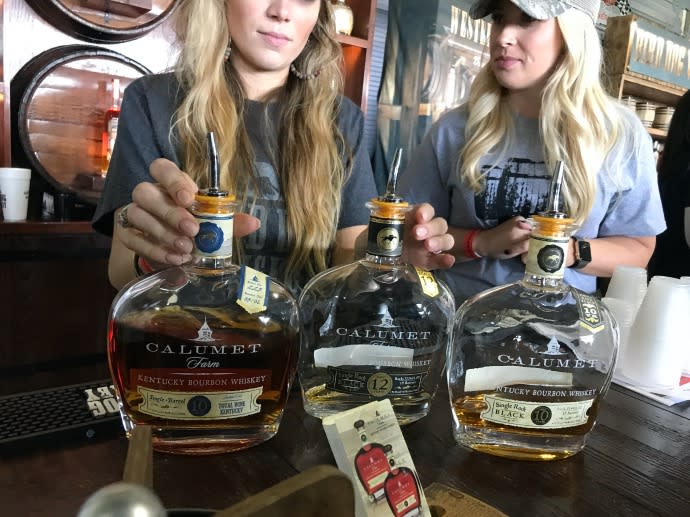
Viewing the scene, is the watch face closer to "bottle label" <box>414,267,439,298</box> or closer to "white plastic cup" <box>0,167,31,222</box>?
"bottle label" <box>414,267,439,298</box>

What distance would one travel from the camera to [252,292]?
0.52m

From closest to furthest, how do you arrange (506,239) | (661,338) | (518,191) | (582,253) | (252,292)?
(252,292)
(661,338)
(506,239)
(582,253)
(518,191)

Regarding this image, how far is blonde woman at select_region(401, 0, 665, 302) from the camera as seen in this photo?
121 centimetres

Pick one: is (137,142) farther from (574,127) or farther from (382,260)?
(574,127)

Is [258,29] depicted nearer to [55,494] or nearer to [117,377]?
[117,377]

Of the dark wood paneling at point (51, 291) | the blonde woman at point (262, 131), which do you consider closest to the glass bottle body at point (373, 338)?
the blonde woman at point (262, 131)

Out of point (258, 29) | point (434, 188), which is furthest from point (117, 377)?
point (434, 188)

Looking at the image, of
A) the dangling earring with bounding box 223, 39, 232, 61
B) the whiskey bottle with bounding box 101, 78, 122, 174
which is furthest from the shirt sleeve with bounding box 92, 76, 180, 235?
the whiskey bottle with bounding box 101, 78, 122, 174

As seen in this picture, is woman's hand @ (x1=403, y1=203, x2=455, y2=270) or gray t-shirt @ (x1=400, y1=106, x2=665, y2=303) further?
gray t-shirt @ (x1=400, y1=106, x2=665, y2=303)

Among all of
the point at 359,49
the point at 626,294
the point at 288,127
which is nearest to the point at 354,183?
the point at 288,127

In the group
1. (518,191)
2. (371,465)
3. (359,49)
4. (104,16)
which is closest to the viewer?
(371,465)

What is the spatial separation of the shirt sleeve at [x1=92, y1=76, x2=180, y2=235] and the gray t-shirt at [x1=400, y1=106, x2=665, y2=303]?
633mm

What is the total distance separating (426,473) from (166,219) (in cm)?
33

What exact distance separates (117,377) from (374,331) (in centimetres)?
24
